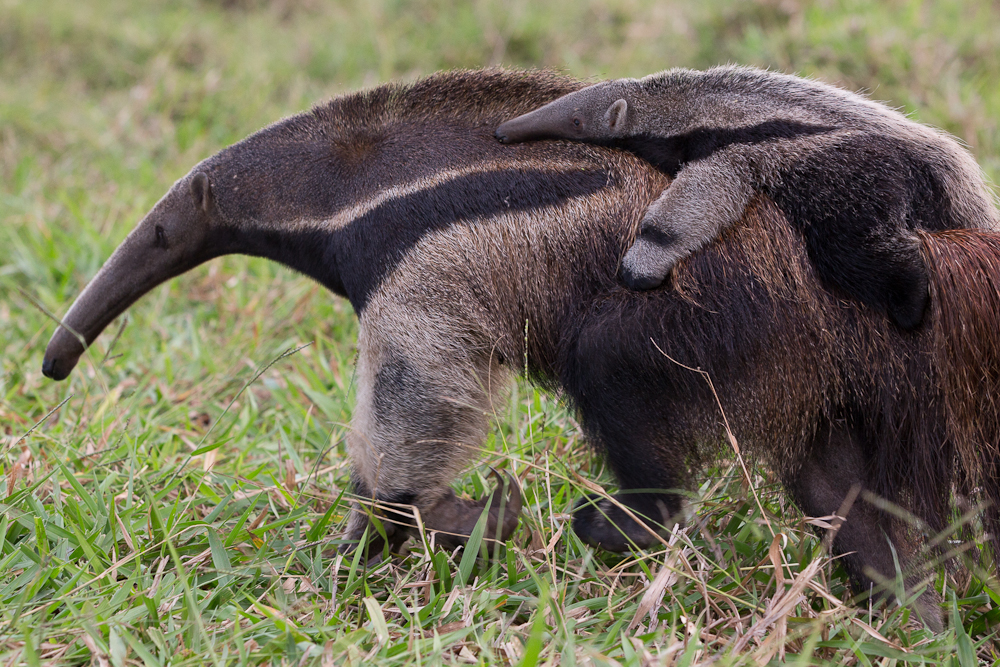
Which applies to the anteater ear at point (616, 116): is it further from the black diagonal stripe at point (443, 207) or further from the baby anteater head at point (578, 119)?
the black diagonal stripe at point (443, 207)

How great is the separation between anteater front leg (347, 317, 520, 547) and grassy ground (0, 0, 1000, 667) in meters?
0.13

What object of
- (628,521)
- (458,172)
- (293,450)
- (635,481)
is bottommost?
(293,450)

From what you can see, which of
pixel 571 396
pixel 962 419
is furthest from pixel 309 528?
pixel 962 419

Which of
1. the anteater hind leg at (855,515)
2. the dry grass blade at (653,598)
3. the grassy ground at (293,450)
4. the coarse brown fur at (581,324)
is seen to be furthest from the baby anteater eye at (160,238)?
the anteater hind leg at (855,515)

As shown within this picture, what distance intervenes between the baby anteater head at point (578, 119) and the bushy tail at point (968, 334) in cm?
104

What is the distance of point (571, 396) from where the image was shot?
2.96 meters

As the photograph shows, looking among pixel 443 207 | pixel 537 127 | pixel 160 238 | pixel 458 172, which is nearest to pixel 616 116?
pixel 537 127

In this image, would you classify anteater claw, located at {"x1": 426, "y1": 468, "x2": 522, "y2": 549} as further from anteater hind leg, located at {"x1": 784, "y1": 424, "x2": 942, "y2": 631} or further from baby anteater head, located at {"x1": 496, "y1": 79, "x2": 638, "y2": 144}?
baby anteater head, located at {"x1": 496, "y1": 79, "x2": 638, "y2": 144}

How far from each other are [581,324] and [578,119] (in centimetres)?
72

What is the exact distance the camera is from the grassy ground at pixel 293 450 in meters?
2.62

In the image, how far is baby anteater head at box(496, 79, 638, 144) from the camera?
3049mm

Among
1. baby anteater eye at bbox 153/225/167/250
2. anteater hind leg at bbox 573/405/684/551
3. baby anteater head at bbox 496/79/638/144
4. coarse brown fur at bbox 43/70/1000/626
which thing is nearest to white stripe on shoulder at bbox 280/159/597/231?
coarse brown fur at bbox 43/70/1000/626

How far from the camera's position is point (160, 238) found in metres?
3.51

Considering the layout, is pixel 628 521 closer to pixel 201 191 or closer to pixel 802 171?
pixel 802 171
